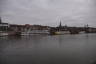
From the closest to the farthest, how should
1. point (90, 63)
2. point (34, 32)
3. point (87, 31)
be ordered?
point (90, 63) < point (34, 32) < point (87, 31)

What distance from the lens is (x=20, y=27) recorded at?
34.6 m

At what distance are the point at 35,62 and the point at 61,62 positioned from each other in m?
1.00

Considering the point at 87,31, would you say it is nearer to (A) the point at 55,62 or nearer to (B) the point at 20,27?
(B) the point at 20,27

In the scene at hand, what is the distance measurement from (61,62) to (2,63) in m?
2.24

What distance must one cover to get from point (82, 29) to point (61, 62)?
160ft

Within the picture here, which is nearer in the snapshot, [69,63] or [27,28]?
[69,63]

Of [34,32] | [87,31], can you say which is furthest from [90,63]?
[87,31]

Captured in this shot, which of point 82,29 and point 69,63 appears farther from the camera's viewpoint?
point 82,29

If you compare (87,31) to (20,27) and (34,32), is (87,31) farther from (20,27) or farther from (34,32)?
(20,27)

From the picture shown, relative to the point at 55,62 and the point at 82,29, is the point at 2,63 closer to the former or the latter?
the point at 55,62

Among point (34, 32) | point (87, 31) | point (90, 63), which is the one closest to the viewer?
point (90, 63)

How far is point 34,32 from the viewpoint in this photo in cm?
3359

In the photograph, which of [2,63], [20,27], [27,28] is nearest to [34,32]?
[27,28]

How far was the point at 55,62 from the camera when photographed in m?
3.78
